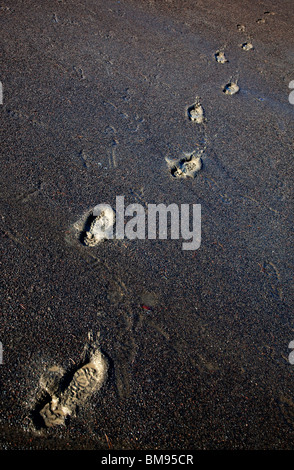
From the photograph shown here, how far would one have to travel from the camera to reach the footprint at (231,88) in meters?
3.49

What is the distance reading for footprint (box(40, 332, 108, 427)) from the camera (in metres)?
1.79

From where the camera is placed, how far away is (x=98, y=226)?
97.6 inches

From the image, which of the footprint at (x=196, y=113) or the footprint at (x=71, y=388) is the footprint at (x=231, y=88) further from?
the footprint at (x=71, y=388)

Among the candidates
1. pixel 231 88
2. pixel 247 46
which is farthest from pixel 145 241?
pixel 247 46

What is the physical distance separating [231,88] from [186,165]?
1359 millimetres

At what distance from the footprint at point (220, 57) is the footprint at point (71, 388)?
3.67 m

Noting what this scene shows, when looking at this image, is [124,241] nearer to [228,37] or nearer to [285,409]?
[285,409]

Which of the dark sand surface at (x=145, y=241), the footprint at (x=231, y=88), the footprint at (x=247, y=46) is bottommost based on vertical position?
the dark sand surface at (x=145, y=241)

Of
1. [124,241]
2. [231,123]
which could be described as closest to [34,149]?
[124,241]

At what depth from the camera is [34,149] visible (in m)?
2.76

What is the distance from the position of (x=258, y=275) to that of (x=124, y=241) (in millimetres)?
1098

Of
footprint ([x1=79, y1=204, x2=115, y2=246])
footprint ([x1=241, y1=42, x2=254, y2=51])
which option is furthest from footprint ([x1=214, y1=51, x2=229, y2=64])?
footprint ([x1=79, y1=204, x2=115, y2=246])

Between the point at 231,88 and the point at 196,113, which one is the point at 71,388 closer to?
the point at 196,113

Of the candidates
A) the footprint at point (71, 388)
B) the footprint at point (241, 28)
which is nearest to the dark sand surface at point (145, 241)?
the footprint at point (71, 388)
